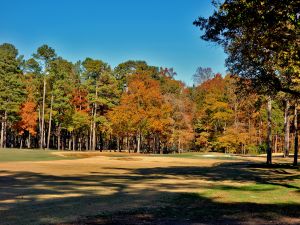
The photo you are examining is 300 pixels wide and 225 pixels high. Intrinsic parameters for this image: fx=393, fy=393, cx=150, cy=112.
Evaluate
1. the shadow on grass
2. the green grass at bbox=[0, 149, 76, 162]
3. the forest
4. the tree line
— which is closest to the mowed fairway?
the shadow on grass

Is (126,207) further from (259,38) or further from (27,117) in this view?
(27,117)

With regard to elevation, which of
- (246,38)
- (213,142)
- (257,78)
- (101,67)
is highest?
(101,67)

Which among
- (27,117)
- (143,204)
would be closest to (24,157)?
(27,117)

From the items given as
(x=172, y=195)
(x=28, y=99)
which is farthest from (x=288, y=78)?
(x=28, y=99)

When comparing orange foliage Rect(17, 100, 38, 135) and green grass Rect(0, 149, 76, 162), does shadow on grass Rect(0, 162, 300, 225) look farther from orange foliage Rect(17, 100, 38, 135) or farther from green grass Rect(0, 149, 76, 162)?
orange foliage Rect(17, 100, 38, 135)

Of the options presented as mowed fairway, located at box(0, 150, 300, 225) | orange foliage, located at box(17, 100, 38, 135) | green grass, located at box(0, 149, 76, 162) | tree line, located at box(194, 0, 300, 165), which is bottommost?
green grass, located at box(0, 149, 76, 162)

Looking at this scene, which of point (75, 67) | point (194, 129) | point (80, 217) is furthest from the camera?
point (75, 67)

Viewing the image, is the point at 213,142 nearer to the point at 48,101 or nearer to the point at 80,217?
the point at 48,101

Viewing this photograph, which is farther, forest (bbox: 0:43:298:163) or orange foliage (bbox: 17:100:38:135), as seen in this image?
orange foliage (bbox: 17:100:38:135)

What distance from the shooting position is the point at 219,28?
19.8m

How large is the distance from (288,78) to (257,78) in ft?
11.1

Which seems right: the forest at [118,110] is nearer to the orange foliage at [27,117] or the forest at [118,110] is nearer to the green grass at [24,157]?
the orange foliage at [27,117]

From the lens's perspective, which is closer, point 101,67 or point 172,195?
point 172,195

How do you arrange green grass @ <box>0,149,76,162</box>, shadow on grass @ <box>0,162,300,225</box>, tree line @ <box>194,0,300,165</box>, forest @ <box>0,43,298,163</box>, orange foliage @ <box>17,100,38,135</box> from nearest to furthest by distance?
shadow on grass @ <box>0,162,300,225</box> < tree line @ <box>194,0,300,165</box> < green grass @ <box>0,149,76,162</box> < forest @ <box>0,43,298,163</box> < orange foliage @ <box>17,100,38,135</box>
